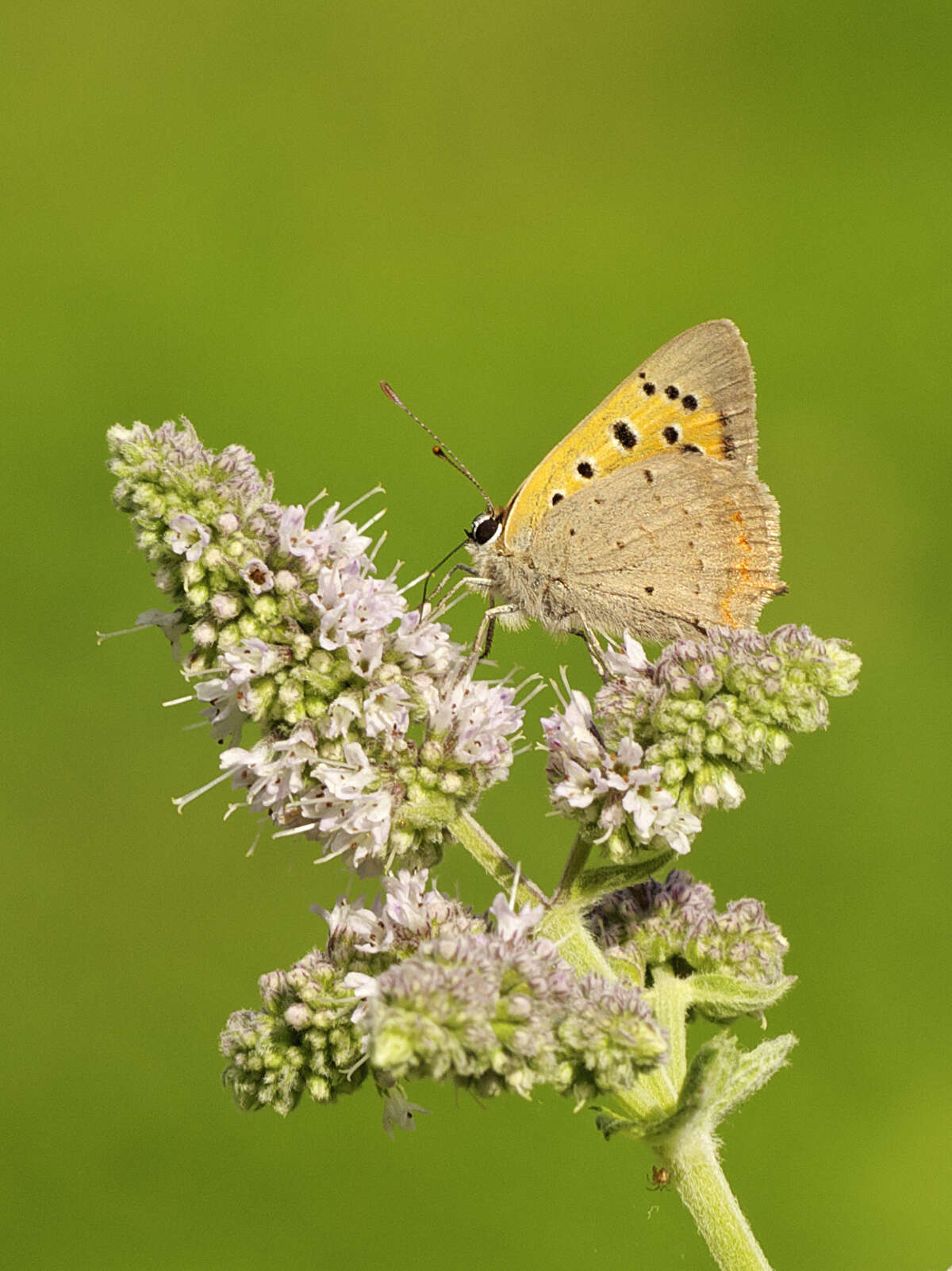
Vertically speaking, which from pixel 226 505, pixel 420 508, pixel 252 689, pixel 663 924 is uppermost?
pixel 420 508

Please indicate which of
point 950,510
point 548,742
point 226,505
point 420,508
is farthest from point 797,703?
point 950,510

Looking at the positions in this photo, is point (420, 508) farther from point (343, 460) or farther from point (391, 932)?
point (391, 932)

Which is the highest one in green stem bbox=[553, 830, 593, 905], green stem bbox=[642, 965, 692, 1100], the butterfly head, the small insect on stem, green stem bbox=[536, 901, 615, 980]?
the butterfly head

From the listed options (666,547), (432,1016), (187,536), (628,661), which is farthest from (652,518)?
(432,1016)

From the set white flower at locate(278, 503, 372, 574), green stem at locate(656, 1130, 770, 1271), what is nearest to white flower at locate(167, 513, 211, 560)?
white flower at locate(278, 503, 372, 574)

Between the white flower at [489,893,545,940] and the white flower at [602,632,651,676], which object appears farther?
the white flower at [602,632,651,676]

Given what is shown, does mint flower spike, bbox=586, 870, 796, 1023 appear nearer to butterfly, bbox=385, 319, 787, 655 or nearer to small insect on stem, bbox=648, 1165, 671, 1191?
small insect on stem, bbox=648, 1165, 671, 1191

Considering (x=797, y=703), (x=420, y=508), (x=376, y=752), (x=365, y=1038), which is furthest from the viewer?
(x=420, y=508)

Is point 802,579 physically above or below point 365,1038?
above
